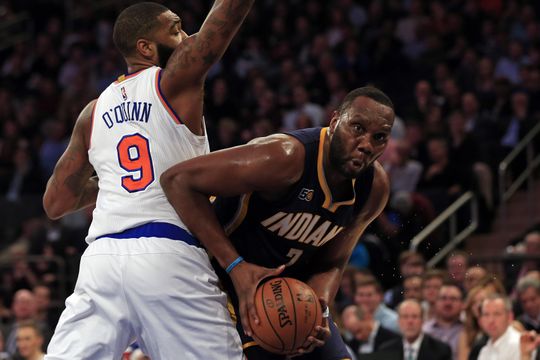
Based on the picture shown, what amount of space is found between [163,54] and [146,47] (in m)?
0.09

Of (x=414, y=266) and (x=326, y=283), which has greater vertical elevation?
(x=326, y=283)

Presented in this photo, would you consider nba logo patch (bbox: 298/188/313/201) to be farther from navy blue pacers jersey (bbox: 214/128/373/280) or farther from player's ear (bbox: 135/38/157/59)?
player's ear (bbox: 135/38/157/59)

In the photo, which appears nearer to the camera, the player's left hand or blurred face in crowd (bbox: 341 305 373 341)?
the player's left hand

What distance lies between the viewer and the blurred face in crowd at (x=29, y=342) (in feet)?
30.7

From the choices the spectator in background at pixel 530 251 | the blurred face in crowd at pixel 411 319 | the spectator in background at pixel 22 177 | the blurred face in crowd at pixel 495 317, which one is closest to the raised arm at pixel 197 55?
the blurred face in crowd at pixel 495 317

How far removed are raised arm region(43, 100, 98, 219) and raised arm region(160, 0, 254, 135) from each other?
51 cm

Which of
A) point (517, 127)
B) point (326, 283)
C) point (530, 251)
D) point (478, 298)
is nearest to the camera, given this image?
point (326, 283)

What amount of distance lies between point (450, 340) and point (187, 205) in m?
5.28

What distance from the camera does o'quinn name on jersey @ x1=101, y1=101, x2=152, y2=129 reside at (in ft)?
15.0

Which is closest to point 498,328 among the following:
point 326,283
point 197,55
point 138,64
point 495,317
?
point 495,317

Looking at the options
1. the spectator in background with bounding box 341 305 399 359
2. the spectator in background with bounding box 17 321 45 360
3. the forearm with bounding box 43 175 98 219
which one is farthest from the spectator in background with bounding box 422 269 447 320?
the forearm with bounding box 43 175 98 219

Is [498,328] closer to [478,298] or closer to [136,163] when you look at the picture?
[478,298]

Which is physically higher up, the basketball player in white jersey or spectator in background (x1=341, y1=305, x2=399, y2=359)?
the basketball player in white jersey

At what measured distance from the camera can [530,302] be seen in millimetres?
8719
